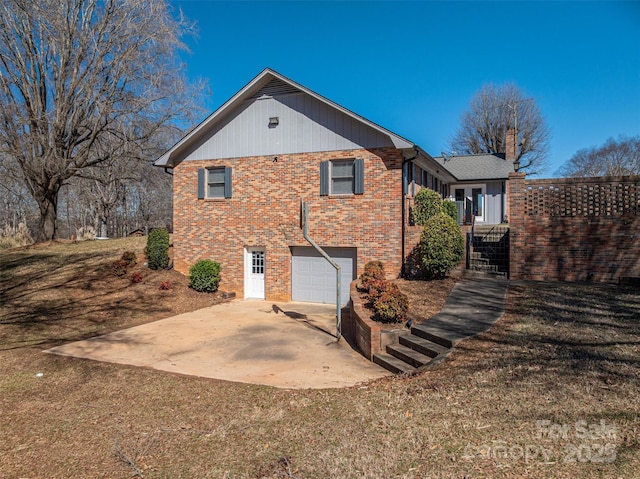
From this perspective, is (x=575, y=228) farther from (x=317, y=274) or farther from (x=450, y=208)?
(x=317, y=274)

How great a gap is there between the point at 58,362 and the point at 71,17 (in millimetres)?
17615

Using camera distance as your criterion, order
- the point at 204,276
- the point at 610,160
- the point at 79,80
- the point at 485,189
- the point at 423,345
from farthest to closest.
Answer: the point at 610,160 < the point at 485,189 < the point at 79,80 < the point at 204,276 < the point at 423,345

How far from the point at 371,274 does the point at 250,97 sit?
7387 millimetres

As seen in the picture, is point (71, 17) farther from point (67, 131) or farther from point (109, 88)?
point (67, 131)

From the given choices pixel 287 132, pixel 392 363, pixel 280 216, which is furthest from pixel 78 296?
pixel 392 363

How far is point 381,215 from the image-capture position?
41.4ft

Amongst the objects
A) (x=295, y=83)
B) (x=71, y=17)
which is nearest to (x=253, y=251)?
(x=295, y=83)

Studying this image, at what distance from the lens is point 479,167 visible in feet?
78.2

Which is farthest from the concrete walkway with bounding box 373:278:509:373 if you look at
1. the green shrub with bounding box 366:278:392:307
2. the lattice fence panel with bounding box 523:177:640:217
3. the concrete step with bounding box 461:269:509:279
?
the lattice fence panel with bounding box 523:177:640:217

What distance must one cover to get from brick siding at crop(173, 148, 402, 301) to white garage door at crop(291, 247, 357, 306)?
280mm

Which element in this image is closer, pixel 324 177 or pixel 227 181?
A: pixel 324 177

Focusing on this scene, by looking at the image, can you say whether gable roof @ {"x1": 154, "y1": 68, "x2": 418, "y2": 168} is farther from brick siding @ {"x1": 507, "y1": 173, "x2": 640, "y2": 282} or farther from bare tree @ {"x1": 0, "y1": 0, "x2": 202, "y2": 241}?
bare tree @ {"x1": 0, "y1": 0, "x2": 202, "y2": 241}

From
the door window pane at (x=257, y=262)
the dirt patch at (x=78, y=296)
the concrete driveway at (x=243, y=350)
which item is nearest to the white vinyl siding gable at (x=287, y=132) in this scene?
the door window pane at (x=257, y=262)

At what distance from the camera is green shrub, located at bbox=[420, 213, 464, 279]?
1124 centimetres
